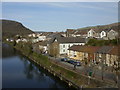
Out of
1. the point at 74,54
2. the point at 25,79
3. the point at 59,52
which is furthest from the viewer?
the point at 59,52

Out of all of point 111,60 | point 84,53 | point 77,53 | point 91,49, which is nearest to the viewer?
point 111,60

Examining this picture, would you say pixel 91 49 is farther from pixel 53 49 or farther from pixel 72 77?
pixel 72 77

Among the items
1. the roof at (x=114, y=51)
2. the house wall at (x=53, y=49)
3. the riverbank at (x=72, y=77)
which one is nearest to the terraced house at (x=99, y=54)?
the roof at (x=114, y=51)

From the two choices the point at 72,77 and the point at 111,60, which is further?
the point at 111,60

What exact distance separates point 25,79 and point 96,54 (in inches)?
330

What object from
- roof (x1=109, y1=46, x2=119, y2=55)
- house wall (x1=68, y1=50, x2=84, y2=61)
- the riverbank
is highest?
roof (x1=109, y1=46, x2=119, y2=55)

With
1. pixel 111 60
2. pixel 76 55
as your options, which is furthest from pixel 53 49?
pixel 111 60

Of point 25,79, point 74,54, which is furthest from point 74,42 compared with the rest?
point 25,79

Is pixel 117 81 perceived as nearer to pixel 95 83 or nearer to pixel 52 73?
pixel 95 83

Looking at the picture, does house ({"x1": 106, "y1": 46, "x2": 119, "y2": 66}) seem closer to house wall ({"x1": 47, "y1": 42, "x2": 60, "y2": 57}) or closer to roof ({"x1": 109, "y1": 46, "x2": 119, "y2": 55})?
roof ({"x1": 109, "y1": 46, "x2": 119, "y2": 55})

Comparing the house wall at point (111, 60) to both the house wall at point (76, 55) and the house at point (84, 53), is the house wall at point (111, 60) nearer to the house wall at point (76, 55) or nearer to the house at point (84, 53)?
the house at point (84, 53)

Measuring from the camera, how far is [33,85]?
16484 millimetres

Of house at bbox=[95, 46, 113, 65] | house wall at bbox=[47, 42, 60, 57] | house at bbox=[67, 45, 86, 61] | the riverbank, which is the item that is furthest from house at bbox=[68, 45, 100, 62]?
the riverbank

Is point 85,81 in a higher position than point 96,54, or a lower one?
lower
